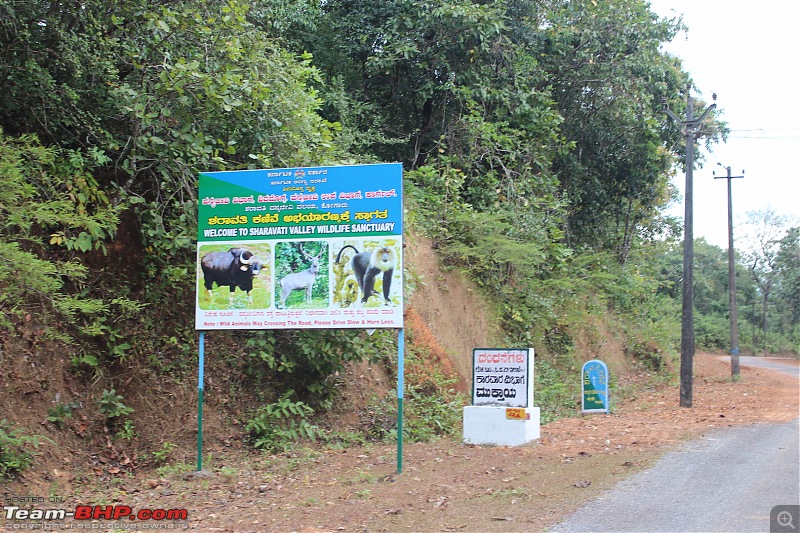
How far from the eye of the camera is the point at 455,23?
1905 cm

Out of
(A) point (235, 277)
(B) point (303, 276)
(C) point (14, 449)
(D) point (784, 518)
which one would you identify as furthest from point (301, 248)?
(D) point (784, 518)

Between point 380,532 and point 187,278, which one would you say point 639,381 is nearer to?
point 187,278

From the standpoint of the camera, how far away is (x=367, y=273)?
933cm

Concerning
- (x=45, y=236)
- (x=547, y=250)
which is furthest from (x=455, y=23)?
(x=45, y=236)

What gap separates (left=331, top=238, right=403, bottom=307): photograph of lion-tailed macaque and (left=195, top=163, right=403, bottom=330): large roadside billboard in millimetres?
13

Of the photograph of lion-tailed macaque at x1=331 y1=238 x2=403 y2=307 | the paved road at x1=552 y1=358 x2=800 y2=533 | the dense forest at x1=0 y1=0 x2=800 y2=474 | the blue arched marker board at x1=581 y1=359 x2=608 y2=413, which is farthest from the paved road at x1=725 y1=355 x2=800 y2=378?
the photograph of lion-tailed macaque at x1=331 y1=238 x2=403 y2=307

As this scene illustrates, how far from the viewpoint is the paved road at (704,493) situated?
A: 6.75m

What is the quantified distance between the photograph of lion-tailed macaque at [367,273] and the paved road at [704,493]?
3520 mm

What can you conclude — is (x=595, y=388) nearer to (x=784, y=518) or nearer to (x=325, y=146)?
(x=325, y=146)

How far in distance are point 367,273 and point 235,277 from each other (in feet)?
6.02

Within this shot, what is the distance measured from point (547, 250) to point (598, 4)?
8.22m

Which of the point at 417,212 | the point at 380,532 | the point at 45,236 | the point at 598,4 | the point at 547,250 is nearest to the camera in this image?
the point at 380,532

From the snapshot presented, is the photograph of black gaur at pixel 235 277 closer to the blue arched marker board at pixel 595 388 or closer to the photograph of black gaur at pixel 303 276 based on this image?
the photograph of black gaur at pixel 303 276

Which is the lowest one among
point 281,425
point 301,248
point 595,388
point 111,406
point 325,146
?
point 281,425
